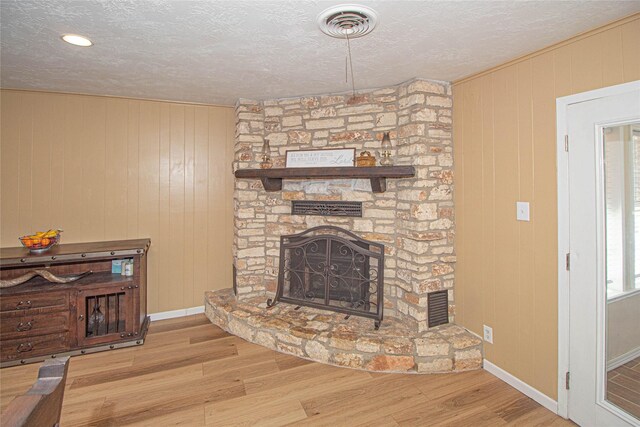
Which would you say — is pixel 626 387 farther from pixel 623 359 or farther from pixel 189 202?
pixel 189 202

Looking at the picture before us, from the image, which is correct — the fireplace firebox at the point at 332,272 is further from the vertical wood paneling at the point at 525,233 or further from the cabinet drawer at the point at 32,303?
the cabinet drawer at the point at 32,303

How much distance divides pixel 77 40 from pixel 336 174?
2095 millimetres

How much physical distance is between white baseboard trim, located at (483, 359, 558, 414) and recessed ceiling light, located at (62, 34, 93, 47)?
3873 millimetres

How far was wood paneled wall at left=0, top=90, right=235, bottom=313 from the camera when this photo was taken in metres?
3.17

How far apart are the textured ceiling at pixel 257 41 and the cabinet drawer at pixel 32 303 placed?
1930 mm

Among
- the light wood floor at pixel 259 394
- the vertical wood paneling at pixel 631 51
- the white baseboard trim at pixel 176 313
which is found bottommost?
the light wood floor at pixel 259 394

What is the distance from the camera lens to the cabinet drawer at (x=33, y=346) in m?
2.67

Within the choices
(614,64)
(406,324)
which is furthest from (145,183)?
(614,64)

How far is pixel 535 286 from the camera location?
7.48 feet

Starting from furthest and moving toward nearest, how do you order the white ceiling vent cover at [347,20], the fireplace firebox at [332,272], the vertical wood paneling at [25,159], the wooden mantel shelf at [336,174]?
the vertical wood paneling at [25,159], the fireplace firebox at [332,272], the wooden mantel shelf at [336,174], the white ceiling vent cover at [347,20]

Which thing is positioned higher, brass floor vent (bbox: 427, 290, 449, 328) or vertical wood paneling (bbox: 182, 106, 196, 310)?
vertical wood paneling (bbox: 182, 106, 196, 310)

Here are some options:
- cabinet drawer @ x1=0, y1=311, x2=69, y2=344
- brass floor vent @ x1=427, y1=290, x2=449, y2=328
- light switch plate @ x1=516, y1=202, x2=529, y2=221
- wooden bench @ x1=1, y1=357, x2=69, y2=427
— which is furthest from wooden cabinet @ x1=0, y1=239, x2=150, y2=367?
light switch plate @ x1=516, y1=202, x2=529, y2=221

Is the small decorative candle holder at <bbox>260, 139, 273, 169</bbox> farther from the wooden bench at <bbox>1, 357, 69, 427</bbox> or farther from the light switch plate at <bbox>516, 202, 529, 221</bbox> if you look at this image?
the wooden bench at <bbox>1, 357, 69, 427</bbox>

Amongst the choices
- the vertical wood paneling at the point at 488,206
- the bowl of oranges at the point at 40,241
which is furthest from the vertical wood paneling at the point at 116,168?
the vertical wood paneling at the point at 488,206
